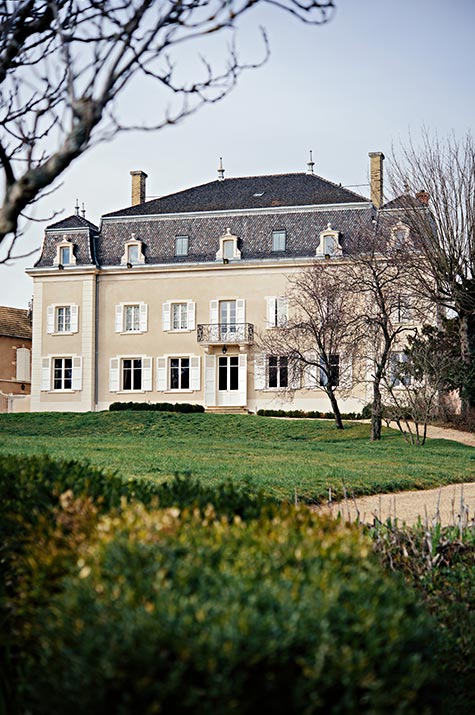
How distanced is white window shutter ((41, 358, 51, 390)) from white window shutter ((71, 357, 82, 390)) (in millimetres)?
1103

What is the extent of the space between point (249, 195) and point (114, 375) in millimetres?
9614

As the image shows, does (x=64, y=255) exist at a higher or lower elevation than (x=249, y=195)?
lower

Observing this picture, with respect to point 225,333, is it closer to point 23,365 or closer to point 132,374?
point 132,374

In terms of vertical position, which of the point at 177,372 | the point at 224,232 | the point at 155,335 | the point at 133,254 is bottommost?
the point at 177,372

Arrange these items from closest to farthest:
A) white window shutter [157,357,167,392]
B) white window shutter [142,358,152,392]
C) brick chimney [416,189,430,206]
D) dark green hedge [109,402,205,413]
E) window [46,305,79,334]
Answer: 1. brick chimney [416,189,430,206]
2. dark green hedge [109,402,205,413]
3. white window shutter [157,357,167,392]
4. white window shutter [142,358,152,392]
5. window [46,305,79,334]

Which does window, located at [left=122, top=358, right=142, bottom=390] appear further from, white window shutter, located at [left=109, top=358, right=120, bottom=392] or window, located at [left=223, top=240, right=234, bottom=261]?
window, located at [left=223, top=240, right=234, bottom=261]

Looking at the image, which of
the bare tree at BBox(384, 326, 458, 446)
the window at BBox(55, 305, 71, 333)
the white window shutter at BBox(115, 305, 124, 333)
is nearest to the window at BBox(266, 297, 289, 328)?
the white window shutter at BBox(115, 305, 124, 333)

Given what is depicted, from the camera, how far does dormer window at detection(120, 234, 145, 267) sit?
36.4 meters

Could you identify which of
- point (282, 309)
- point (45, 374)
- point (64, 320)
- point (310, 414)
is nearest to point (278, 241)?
point (282, 309)

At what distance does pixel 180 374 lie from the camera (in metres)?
35.9

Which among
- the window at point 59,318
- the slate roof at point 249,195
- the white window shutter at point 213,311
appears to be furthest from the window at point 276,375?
the window at point 59,318

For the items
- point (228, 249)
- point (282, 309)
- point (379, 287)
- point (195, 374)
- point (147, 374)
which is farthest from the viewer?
point (147, 374)

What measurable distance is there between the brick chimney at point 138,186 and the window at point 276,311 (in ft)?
28.5

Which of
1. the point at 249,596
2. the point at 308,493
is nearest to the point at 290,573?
the point at 249,596
